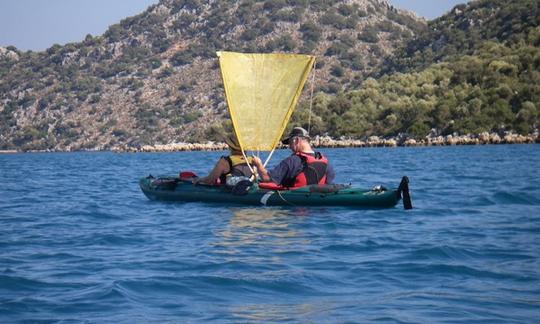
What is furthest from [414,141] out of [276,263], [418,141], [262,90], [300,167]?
[276,263]

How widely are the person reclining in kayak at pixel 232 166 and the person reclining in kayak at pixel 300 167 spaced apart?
0.88 metres

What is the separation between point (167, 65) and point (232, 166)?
153 m

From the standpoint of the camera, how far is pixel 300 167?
58.4 feet

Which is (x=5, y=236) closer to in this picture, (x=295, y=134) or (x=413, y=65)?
(x=295, y=134)

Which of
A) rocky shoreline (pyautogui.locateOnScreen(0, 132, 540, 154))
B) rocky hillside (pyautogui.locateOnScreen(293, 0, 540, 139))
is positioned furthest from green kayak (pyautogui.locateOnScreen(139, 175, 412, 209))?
rocky hillside (pyautogui.locateOnScreen(293, 0, 540, 139))

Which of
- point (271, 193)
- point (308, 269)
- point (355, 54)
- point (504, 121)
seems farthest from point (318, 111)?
point (308, 269)

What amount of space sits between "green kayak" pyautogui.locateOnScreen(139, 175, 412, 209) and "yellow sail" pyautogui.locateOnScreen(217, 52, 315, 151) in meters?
1.17

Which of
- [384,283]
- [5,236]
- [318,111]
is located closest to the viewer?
[384,283]

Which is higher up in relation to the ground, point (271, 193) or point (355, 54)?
point (355, 54)

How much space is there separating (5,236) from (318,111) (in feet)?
295

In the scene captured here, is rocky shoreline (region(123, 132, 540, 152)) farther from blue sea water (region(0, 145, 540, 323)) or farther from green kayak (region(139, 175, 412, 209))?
green kayak (region(139, 175, 412, 209))

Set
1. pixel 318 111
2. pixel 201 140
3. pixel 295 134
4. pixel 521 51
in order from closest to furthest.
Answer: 1. pixel 295 134
2. pixel 521 51
3. pixel 318 111
4. pixel 201 140

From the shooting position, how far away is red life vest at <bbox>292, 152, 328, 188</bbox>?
1773 centimetres

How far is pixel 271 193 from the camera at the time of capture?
59.7 feet
